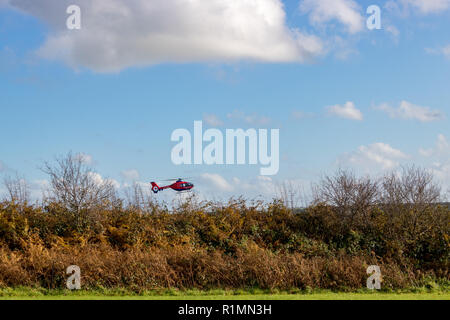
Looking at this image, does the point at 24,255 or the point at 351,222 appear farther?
the point at 351,222

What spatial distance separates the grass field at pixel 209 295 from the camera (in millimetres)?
16062

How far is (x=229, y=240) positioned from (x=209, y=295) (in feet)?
19.0

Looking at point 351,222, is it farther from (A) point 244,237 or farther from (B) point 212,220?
(B) point 212,220

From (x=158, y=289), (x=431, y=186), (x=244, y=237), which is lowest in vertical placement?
(x=158, y=289)

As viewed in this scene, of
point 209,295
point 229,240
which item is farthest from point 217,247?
point 209,295

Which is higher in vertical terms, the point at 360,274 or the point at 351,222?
the point at 351,222

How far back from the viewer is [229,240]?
22.5 meters

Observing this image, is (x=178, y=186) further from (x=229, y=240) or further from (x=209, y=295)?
(x=209, y=295)

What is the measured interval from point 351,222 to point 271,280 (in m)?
6.95

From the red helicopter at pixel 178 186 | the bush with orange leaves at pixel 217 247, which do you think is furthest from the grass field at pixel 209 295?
the red helicopter at pixel 178 186

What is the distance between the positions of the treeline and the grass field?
0.63 m

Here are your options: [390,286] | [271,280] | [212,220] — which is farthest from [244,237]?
[390,286]

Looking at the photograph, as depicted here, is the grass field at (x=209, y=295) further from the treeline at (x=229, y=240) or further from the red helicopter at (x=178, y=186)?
the red helicopter at (x=178, y=186)

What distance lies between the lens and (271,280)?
1786 centimetres
